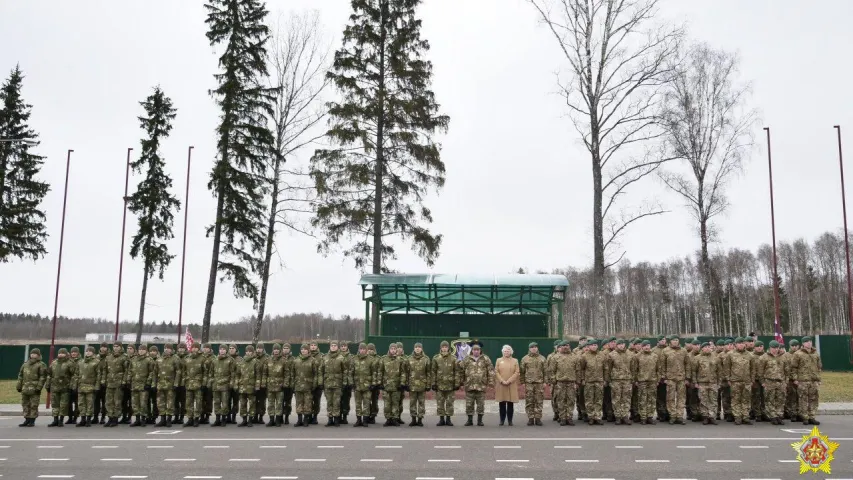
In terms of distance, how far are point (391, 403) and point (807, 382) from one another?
8825 millimetres

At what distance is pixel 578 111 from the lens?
26.4 metres

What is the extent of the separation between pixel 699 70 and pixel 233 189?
21.9 metres

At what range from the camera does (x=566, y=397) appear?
15133 mm

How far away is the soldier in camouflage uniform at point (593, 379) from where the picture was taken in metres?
15.0

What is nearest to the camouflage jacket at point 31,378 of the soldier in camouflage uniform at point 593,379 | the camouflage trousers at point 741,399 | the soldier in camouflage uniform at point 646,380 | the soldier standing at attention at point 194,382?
the soldier standing at attention at point 194,382

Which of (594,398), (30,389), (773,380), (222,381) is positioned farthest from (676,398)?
(30,389)

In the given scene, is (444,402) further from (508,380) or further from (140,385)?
(140,385)

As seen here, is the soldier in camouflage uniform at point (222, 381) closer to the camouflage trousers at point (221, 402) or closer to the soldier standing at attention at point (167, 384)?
the camouflage trousers at point (221, 402)

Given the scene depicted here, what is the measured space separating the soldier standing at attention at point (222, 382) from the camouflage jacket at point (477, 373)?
507 centimetres

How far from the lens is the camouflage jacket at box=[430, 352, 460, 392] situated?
15.1 m

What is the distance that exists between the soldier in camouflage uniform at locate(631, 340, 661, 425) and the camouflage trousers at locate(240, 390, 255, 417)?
8.35m

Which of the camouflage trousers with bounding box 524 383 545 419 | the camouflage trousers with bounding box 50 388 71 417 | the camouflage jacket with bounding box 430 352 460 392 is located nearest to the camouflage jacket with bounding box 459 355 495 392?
the camouflage jacket with bounding box 430 352 460 392

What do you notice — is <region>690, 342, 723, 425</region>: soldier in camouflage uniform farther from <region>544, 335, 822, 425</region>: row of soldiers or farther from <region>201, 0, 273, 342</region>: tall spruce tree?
<region>201, 0, 273, 342</region>: tall spruce tree

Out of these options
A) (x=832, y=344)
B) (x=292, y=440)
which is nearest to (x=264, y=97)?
(x=292, y=440)
